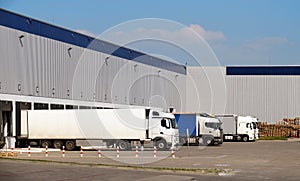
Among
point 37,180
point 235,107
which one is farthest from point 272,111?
point 37,180

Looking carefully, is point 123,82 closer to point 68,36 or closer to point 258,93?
point 68,36

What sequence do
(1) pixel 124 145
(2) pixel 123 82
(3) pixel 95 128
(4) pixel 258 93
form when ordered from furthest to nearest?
(4) pixel 258 93
(2) pixel 123 82
(3) pixel 95 128
(1) pixel 124 145

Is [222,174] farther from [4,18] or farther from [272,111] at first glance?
[272,111]

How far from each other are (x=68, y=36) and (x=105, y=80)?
7.20 metres

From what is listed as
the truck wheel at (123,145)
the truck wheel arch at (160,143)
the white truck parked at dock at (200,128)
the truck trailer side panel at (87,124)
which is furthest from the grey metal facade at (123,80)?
the truck wheel arch at (160,143)

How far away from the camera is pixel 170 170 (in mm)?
23391

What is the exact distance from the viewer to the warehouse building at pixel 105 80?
42.4 m

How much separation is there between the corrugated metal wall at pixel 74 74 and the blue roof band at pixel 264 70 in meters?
13.0

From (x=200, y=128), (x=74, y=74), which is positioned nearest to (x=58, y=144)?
(x=74, y=74)

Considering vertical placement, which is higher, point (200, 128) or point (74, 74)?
point (74, 74)

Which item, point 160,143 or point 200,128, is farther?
point 200,128

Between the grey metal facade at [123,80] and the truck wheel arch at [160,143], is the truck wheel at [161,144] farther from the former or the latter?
the grey metal facade at [123,80]

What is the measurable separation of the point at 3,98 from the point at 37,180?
22.7 meters

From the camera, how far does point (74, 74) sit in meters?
52.2
